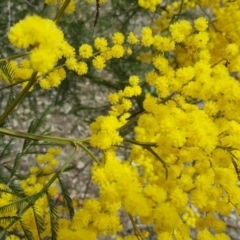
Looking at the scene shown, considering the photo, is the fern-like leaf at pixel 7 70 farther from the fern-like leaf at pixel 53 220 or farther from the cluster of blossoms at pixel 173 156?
the fern-like leaf at pixel 53 220

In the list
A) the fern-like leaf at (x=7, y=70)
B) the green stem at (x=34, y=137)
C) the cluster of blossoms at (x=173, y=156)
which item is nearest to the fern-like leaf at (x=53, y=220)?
the cluster of blossoms at (x=173, y=156)

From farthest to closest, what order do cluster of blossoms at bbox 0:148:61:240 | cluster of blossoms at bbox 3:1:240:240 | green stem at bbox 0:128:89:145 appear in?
1. cluster of blossoms at bbox 0:148:61:240
2. green stem at bbox 0:128:89:145
3. cluster of blossoms at bbox 3:1:240:240

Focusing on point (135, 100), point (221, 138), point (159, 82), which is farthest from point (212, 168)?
point (135, 100)

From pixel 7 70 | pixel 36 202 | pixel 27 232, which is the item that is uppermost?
pixel 7 70

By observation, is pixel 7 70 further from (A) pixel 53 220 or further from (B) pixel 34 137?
(A) pixel 53 220

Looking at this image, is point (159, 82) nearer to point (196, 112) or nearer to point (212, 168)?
point (196, 112)

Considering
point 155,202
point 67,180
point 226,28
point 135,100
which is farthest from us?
point 67,180

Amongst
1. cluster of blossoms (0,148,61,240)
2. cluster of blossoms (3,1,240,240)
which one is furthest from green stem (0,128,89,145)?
cluster of blossoms (0,148,61,240)

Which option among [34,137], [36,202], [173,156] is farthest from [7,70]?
[173,156]

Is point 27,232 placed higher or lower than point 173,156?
lower

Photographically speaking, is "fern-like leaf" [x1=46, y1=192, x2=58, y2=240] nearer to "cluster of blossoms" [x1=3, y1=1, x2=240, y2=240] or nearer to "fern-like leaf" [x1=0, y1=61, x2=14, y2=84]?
"cluster of blossoms" [x1=3, y1=1, x2=240, y2=240]

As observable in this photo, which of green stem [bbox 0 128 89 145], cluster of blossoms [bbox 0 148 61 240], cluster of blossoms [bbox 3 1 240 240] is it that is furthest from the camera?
A: cluster of blossoms [bbox 0 148 61 240]

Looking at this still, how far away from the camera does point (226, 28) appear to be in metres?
2.58

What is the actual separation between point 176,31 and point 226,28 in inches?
29.9
